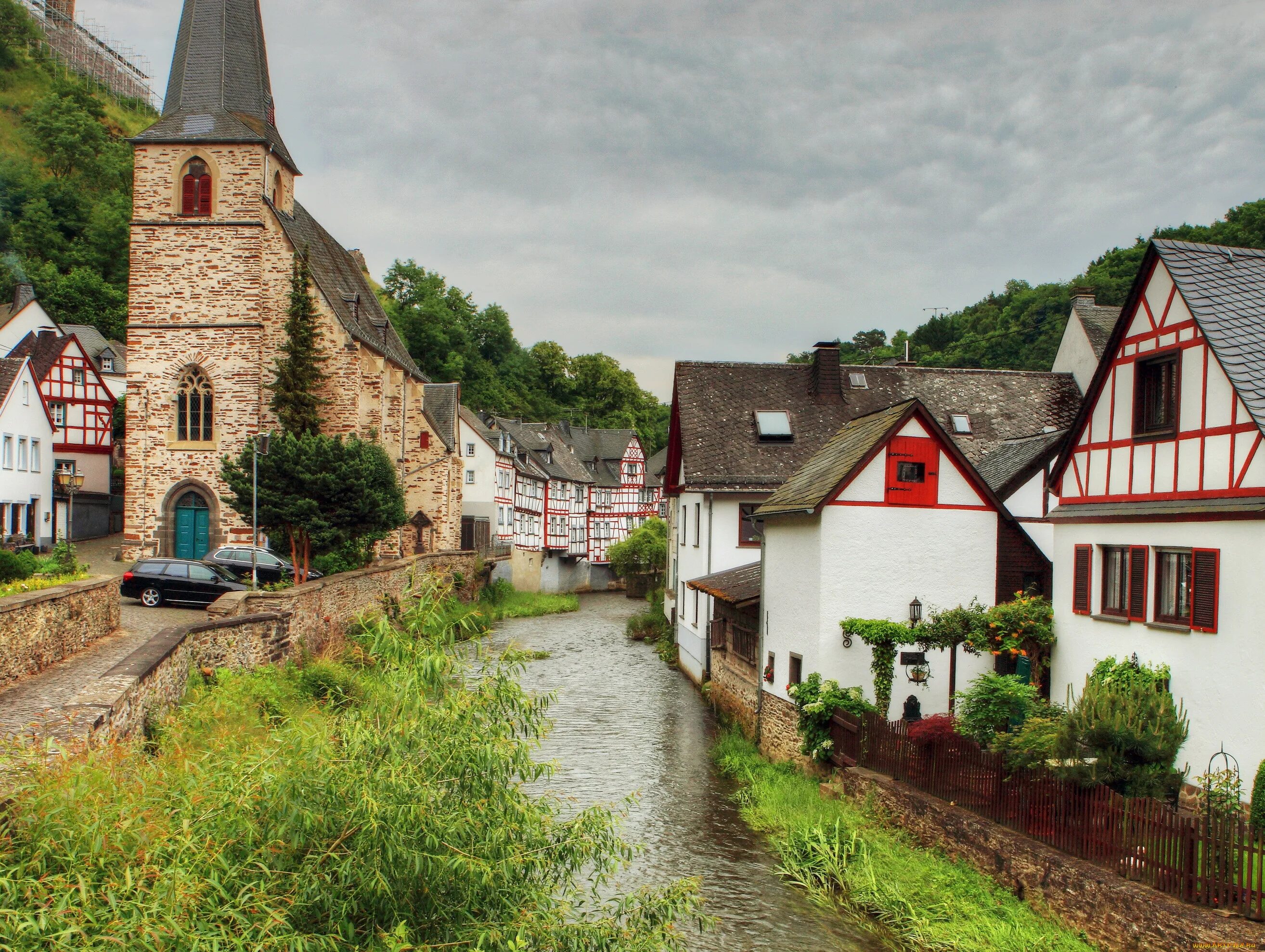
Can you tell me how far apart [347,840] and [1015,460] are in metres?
17.6

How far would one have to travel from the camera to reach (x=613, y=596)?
6222cm

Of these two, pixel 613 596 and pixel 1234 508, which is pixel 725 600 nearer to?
pixel 1234 508

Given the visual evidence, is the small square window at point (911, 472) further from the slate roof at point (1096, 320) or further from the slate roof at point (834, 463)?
the slate roof at point (1096, 320)

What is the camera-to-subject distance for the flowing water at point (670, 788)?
1188 cm

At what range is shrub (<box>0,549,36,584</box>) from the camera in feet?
64.4

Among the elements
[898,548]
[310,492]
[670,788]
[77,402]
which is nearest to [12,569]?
[310,492]

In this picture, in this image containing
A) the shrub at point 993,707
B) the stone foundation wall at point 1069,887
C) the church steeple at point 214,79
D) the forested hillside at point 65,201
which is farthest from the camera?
the forested hillside at point 65,201

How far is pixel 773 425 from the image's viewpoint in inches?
1129

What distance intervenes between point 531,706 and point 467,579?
37718mm

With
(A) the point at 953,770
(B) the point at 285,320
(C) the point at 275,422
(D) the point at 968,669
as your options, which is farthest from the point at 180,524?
(A) the point at 953,770

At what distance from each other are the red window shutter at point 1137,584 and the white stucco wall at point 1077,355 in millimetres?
17419

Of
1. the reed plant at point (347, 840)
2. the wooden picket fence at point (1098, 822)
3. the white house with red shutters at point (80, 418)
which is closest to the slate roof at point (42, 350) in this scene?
the white house with red shutters at point (80, 418)

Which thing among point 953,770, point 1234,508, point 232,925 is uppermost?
point 1234,508

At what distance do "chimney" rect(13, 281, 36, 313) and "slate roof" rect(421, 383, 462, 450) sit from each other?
22065mm
